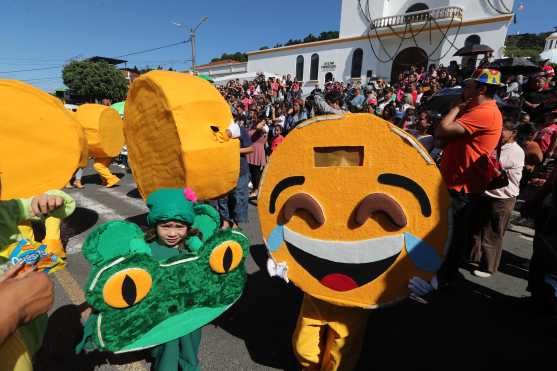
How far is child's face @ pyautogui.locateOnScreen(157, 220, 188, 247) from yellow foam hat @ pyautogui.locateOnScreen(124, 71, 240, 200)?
2.37 ft

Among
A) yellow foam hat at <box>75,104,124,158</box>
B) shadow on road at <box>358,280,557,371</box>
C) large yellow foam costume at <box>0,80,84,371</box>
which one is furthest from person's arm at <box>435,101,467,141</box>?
yellow foam hat at <box>75,104,124,158</box>

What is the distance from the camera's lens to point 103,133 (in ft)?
19.4

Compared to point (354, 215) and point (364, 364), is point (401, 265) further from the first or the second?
point (364, 364)

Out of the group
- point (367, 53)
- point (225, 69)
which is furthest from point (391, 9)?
point (225, 69)

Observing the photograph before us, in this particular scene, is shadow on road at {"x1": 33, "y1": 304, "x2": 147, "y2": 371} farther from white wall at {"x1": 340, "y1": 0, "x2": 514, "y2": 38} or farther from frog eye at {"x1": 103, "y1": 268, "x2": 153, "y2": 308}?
white wall at {"x1": 340, "y1": 0, "x2": 514, "y2": 38}

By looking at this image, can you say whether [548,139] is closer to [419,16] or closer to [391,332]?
[391,332]

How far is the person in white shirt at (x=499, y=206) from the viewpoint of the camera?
3271mm

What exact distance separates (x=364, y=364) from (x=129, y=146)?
2841 mm

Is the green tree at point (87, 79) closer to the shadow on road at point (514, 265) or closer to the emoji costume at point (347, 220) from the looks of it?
the shadow on road at point (514, 265)

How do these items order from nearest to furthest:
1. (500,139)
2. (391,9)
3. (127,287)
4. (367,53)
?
(127,287)
(500,139)
(391,9)
(367,53)

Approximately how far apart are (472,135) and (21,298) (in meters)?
2.63

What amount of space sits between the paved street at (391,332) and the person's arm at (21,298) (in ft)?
4.90

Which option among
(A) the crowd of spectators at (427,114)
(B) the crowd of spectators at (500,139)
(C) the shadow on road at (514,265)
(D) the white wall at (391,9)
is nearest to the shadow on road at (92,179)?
(A) the crowd of spectators at (427,114)

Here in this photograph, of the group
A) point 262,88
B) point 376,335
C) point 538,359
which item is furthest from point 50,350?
point 262,88
